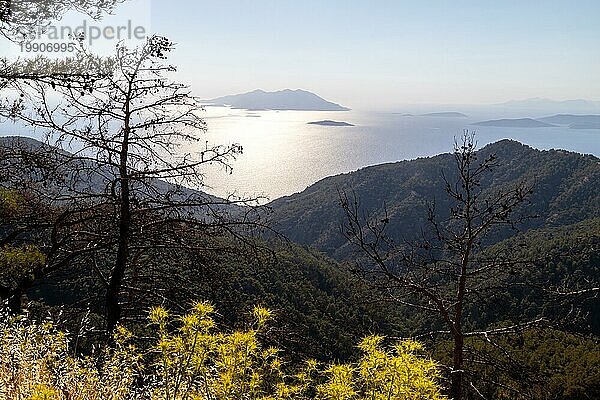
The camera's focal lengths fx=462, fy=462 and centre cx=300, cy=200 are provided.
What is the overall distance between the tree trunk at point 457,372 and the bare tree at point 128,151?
2197mm

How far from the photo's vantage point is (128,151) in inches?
166

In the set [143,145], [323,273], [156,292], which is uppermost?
[143,145]

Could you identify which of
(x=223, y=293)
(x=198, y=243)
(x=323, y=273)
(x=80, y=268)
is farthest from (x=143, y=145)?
(x=323, y=273)

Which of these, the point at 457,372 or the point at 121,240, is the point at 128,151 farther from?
the point at 457,372

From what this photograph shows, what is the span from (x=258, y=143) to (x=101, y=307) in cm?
14111

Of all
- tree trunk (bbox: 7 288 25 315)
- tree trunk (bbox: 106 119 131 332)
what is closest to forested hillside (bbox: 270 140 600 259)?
tree trunk (bbox: 7 288 25 315)

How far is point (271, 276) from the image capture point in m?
31.0

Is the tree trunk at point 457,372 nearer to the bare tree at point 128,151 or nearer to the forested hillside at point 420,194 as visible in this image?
the bare tree at point 128,151

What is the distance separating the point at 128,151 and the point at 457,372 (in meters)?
3.42

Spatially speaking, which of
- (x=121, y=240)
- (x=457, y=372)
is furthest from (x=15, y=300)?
(x=457, y=372)

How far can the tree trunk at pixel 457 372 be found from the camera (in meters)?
3.86

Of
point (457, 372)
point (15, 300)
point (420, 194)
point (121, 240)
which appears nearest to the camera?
point (457, 372)

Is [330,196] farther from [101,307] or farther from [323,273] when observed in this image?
[101,307]

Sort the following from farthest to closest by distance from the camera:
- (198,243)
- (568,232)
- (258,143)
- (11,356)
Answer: (258,143) < (568,232) < (198,243) < (11,356)
